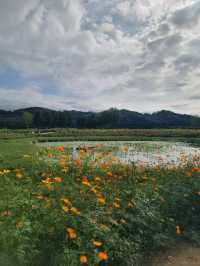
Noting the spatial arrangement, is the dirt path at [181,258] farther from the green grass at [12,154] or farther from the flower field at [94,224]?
the green grass at [12,154]

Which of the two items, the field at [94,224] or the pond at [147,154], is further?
the pond at [147,154]

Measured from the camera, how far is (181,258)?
2869 mm

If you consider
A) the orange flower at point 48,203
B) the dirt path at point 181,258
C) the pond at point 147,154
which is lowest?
the dirt path at point 181,258

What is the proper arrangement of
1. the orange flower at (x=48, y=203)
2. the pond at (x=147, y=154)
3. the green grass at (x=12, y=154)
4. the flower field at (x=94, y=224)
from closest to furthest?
the flower field at (x=94, y=224), the orange flower at (x=48, y=203), the green grass at (x=12, y=154), the pond at (x=147, y=154)

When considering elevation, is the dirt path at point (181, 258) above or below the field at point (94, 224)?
below

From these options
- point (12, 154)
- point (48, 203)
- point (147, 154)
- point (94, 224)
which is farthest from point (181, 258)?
point (147, 154)

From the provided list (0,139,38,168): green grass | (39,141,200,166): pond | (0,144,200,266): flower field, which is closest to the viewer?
(0,144,200,266): flower field

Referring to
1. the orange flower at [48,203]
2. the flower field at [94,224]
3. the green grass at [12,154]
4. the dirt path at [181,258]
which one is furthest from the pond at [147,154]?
the orange flower at [48,203]

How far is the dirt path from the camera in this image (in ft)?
9.04

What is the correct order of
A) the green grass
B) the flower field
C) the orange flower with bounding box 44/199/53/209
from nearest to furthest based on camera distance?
1. the flower field
2. the orange flower with bounding box 44/199/53/209
3. the green grass

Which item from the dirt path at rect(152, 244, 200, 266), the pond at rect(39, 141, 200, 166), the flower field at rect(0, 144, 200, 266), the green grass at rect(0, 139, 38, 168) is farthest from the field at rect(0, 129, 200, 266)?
the green grass at rect(0, 139, 38, 168)

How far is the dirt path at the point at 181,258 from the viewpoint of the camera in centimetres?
276

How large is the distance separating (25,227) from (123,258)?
3.47 feet

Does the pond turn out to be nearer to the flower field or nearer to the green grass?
the green grass
